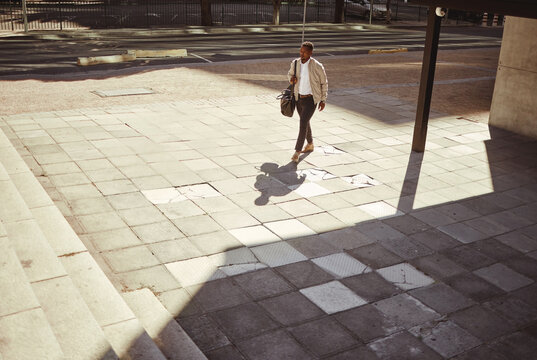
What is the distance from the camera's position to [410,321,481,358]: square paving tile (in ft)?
17.3

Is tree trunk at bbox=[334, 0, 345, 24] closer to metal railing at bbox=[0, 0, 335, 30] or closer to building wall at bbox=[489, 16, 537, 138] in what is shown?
metal railing at bbox=[0, 0, 335, 30]

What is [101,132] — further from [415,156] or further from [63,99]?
[415,156]

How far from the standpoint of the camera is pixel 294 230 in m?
7.54

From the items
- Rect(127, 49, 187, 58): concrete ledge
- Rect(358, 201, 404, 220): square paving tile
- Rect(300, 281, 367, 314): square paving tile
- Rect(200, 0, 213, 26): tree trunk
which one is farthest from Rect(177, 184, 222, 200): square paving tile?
Rect(200, 0, 213, 26): tree trunk

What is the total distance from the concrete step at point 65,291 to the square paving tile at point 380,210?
13.0 ft

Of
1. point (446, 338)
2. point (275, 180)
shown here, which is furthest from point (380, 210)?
point (446, 338)

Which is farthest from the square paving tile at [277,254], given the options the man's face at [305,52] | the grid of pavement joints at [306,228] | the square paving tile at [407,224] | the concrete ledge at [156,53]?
the concrete ledge at [156,53]

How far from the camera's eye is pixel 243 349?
5121mm

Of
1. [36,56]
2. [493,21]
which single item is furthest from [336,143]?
[493,21]

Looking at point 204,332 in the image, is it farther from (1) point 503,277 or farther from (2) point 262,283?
(1) point 503,277

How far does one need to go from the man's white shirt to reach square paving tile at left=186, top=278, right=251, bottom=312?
457 cm

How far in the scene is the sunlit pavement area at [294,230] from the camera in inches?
215

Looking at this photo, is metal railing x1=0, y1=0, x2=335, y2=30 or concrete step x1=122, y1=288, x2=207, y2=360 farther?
metal railing x1=0, y1=0, x2=335, y2=30

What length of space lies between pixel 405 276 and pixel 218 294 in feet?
7.07
